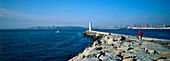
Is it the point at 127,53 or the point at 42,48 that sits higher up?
the point at 127,53

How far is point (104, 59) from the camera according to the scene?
4445 mm

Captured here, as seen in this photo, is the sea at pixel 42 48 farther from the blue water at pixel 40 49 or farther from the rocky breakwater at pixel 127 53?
the rocky breakwater at pixel 127 53

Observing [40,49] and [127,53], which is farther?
[40,49]

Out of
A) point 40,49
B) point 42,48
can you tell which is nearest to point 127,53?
point 40,49

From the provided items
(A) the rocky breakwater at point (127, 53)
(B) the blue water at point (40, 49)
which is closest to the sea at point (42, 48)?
(B) the blue water at point (40, 49)

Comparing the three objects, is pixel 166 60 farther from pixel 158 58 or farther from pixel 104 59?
pixel 104 59

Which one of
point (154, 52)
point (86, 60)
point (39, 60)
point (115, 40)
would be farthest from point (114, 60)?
point (39, 60)

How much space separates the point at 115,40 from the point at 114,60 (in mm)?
4199

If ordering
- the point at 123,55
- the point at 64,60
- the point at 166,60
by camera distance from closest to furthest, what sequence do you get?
the point at 166,60 < the point at 123,55 < the point at 64,60

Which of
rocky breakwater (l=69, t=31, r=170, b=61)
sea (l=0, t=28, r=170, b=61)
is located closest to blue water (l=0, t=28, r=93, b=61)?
sea (l=0, t=28, r=170, b=61)

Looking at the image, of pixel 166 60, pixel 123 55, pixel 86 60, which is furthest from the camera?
pixel 123 55

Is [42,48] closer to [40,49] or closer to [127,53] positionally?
[40,49]

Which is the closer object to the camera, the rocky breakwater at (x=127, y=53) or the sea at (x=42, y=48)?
the rocky breakwater at (x=127, y=53)

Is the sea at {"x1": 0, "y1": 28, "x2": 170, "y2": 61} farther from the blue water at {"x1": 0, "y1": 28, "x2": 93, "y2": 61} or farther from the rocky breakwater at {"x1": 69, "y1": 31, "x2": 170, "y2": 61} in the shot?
the rocky breakwater at {"x1": 69, "y1": 31, "x2": 170, "y2": 61}
